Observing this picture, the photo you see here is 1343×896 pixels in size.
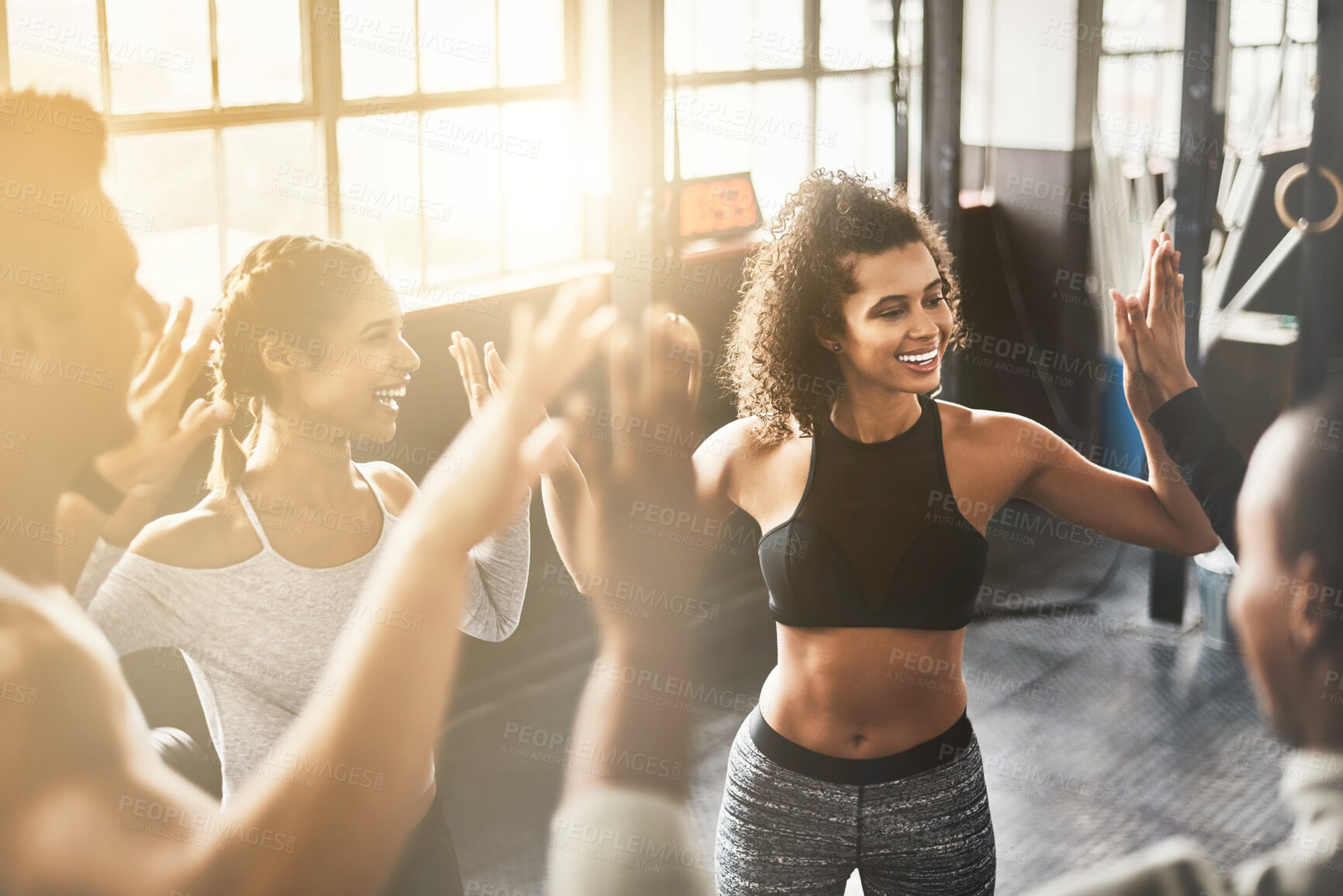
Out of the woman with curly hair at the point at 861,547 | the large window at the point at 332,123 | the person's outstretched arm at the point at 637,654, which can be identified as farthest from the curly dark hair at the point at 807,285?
the large window at the point at 332,123

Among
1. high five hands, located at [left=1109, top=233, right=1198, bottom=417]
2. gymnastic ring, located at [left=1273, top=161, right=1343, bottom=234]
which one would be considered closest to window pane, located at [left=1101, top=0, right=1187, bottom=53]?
gymnastic ring, located at [left=1273, top=161, right=1343, bottom=234]

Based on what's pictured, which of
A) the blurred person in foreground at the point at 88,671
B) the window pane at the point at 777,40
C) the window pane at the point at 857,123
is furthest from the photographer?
the window pane at the point at 777,40

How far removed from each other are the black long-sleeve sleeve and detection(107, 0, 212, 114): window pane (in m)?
1.57

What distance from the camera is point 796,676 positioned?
1969 mm

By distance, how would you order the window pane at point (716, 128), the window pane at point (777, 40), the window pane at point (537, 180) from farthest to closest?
the window pane at point (777, 40) → the window pane at point (716, 128) → the window pane at point (537, 180)

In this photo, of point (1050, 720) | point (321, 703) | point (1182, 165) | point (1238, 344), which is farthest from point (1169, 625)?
point (321, 703)

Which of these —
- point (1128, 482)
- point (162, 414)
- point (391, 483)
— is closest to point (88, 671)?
point (162, 414)

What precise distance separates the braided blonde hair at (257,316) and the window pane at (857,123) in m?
1.12

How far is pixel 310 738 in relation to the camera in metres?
1.77

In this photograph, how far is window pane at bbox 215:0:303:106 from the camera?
74.6 inches

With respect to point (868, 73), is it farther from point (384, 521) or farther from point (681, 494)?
point (384, 521)

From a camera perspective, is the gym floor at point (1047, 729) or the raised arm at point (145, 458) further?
the gym floor at point (1047, 729)

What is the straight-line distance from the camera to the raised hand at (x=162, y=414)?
1.65 meters

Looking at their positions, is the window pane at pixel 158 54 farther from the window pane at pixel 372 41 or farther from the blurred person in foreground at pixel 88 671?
the window pane at pixel 372 41
